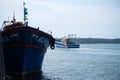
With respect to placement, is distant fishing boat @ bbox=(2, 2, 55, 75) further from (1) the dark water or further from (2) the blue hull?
(1) the dark water

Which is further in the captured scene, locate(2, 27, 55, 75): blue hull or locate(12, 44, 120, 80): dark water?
locate(12, 44, 120, 80): dark water

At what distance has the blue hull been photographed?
Result: 1705 centimetres

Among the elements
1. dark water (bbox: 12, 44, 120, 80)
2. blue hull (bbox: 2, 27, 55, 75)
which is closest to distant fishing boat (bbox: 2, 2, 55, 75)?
blue hull (bbox: 2, 27, 55, 75)

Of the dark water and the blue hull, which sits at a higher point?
the blue hull

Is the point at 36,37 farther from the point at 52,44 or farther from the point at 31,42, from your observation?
the point at 52,44

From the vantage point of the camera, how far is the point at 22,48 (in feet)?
56.2

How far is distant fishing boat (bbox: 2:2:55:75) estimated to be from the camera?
55.8ft

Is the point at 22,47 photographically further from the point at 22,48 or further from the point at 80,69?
the point at 80,69

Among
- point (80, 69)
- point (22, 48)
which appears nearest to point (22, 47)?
point (22, 48)

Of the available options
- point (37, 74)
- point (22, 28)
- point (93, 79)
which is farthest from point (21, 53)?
point (93, 79)

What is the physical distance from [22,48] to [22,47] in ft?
0.22

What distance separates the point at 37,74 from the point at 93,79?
4230mm

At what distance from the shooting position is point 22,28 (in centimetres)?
1673

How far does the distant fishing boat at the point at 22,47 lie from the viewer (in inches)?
669
